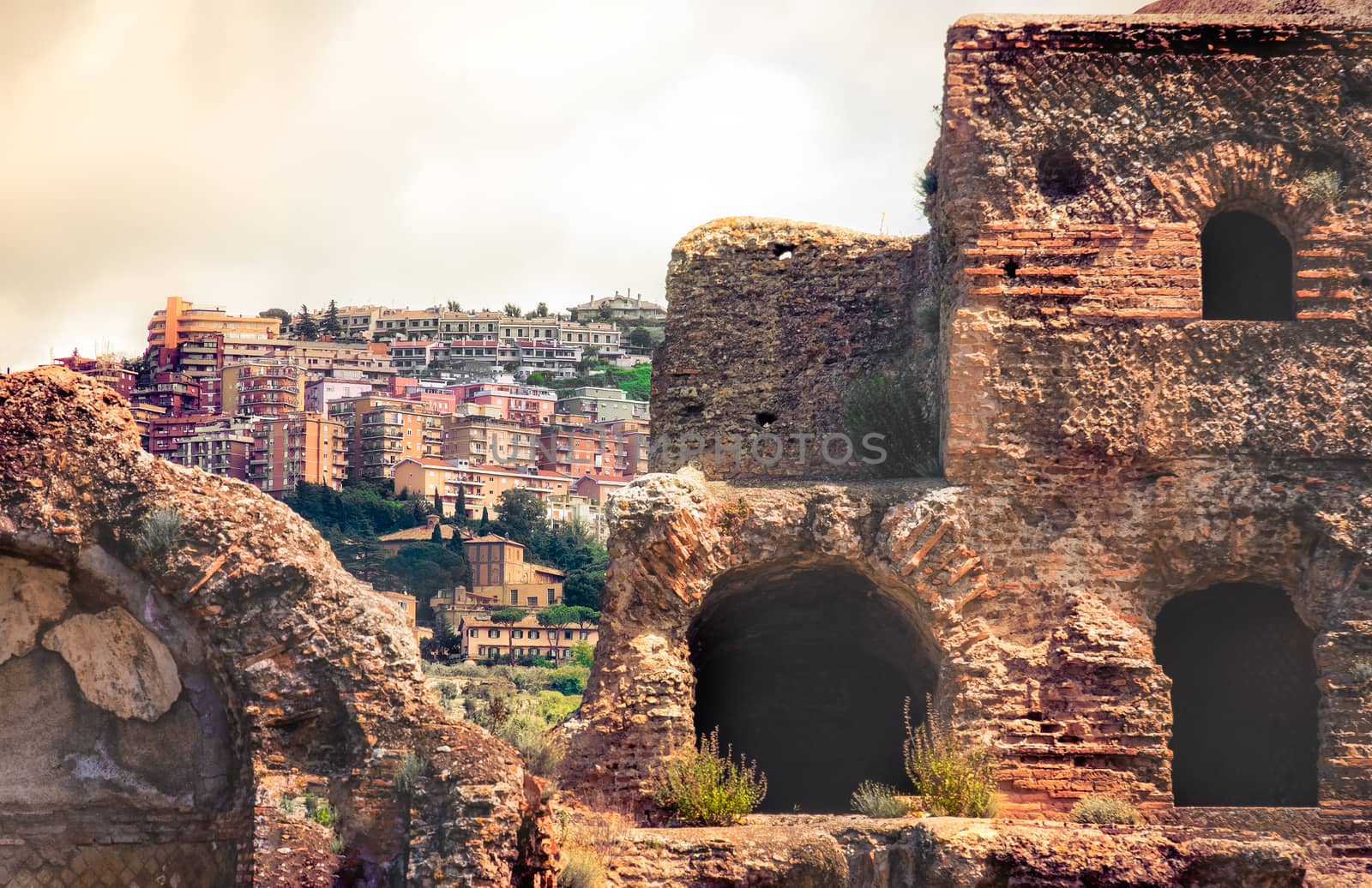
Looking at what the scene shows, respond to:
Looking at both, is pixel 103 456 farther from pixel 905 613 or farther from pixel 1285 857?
pixel 1285 857

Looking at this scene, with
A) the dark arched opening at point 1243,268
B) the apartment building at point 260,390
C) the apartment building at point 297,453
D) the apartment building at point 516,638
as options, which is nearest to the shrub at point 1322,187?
the dark arched opening at point 1243,268

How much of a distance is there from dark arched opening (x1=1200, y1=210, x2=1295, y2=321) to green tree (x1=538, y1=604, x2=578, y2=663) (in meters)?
52.0

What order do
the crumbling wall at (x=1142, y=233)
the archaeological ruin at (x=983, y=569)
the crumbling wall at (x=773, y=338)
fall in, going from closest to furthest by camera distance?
the archaeological ruin at (x=983, y=569) < the crumbling wall at (x=1142, y=233) < the crumbling wall at (x=773, y=338)

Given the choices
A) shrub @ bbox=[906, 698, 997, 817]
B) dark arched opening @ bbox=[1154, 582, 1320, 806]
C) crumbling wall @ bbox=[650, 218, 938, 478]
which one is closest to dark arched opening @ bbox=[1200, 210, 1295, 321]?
dark arched opening @ bbox=[1154, 582, 1320, 806]

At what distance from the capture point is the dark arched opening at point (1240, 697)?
62.0 ft

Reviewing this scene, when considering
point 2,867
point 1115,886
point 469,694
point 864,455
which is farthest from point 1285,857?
point 469,694

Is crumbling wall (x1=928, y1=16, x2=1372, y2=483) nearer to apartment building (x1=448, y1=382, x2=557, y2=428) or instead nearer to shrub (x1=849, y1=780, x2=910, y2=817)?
shrub (x1=849, y1=780, x2=910, y2=817)

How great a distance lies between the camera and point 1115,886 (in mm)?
15328

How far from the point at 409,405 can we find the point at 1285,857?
375 ft

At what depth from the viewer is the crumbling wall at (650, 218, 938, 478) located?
66.0ft

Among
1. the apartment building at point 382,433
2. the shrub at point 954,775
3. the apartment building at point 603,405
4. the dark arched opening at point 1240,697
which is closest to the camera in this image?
the shrub at point 954,775

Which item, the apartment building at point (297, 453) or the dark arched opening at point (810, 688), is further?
the apartment building at point (297, 453)

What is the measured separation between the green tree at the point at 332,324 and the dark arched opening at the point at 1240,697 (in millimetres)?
134766

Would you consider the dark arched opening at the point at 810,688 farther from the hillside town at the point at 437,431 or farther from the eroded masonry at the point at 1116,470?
the hillside town at the point at 437,431
